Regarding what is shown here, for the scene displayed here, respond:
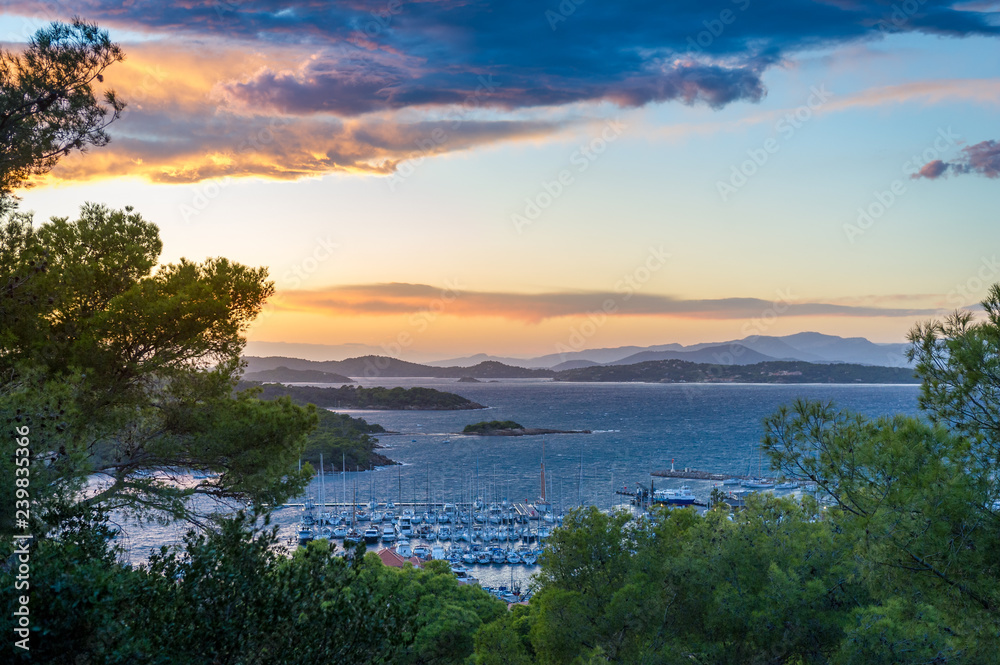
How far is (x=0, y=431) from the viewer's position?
595cm

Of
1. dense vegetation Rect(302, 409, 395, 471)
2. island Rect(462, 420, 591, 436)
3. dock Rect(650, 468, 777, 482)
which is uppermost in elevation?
dense vegetation Rect(302, 409, 395, 471)

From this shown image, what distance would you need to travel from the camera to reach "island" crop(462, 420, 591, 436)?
9075 cm

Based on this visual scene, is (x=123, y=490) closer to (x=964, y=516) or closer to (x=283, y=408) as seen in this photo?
(x=283, y=408)

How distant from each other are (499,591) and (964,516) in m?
24.9

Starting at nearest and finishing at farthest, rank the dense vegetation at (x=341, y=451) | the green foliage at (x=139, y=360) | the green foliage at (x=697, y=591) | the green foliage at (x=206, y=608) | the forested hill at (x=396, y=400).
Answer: the green foliage at (x=206, y=608) → the green foliage at (x=139, y=360) → the green foliage at (x=697, y=591) → the dense vegetation at (x=341, y=451) → the forested hill at (x=396, y=400)

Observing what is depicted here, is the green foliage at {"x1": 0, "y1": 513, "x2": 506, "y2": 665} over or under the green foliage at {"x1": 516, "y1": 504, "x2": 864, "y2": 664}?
over

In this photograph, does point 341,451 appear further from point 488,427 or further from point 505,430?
point 488,427

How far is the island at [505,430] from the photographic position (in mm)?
90750

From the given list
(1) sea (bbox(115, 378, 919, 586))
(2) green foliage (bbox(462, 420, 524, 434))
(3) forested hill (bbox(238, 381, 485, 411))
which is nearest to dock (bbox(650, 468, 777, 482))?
(1) sea (bbox(115, 378, 919, 586))

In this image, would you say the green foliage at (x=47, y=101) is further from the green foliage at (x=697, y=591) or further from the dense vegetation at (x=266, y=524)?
the green foliage at (x=697, y=591)

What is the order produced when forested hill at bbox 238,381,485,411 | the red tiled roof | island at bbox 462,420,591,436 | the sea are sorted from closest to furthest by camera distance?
the red tiled roof → the sea → island at bbox 462,420,591,436 → forested hill at bbox 238,381,485,411
